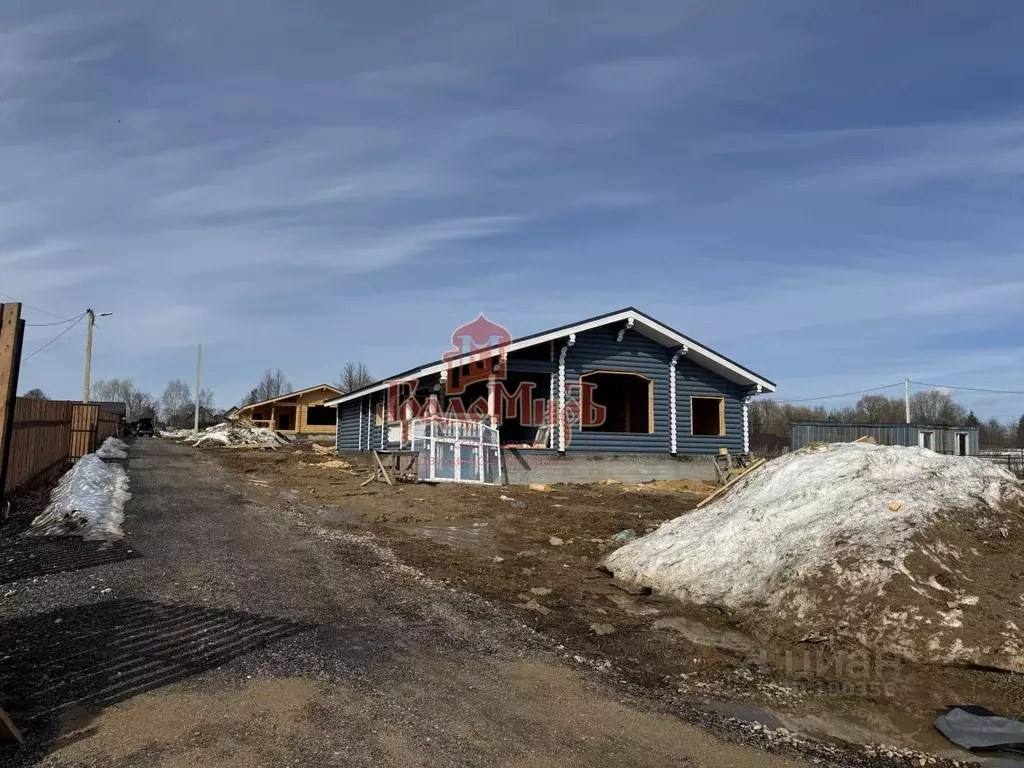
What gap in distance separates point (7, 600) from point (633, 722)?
560 centimetres

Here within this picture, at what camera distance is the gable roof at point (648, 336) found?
18953 millimetres

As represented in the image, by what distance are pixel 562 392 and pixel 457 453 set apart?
12.3 feet

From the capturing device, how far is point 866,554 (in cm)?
600

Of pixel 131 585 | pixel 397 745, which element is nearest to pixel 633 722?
pixel 397 745

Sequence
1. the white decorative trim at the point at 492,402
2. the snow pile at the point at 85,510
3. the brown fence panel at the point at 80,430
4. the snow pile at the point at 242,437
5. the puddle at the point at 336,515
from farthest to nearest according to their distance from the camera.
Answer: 1. the snow pile at the point at 242,437
2. the brown fence panel at the point at 80,430
3. the white decorative trim at the point at 492,402
4. the puddle at the point at 336,515
5. the snow pile at the point at 85,510

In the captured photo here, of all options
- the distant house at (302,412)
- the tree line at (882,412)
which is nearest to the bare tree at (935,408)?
the tree line at (882,412)

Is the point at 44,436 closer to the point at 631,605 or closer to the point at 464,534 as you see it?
the point at 464,534

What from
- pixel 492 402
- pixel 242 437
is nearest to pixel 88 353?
pixel 242 437

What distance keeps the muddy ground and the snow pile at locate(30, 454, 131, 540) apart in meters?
2.95

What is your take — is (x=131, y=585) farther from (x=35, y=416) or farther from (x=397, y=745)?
(x=35, y=416)

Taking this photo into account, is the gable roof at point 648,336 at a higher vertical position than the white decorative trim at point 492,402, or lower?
higher

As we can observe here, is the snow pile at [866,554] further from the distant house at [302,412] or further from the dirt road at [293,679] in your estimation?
the distant house at [302,412]

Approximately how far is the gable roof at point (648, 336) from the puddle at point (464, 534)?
25.1ft

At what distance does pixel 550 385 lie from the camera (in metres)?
20.4
